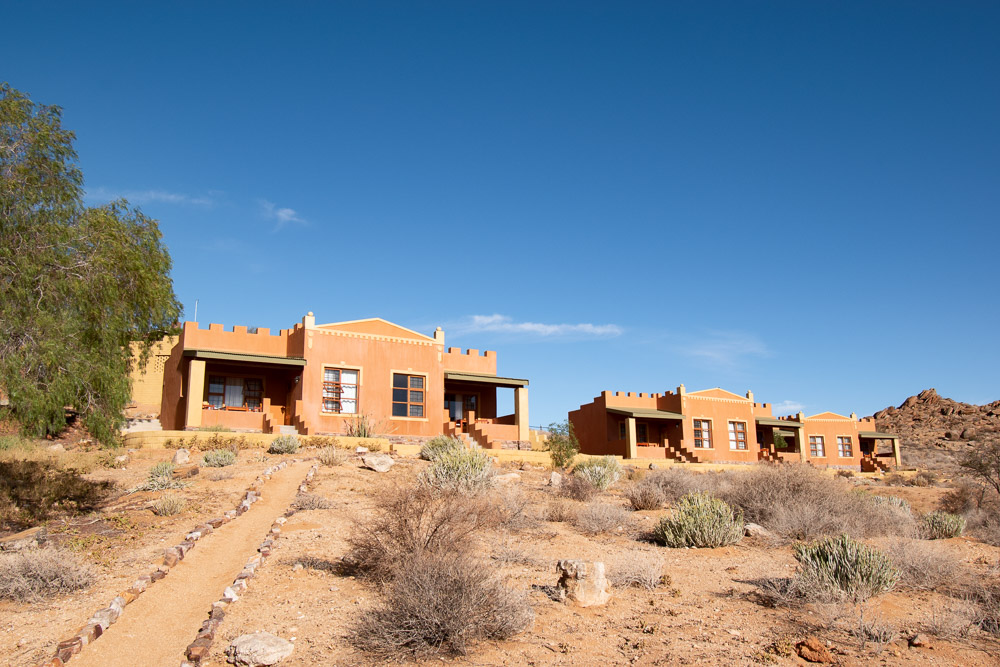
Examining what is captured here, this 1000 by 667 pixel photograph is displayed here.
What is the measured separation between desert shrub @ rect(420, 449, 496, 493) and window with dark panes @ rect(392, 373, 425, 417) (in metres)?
11.2

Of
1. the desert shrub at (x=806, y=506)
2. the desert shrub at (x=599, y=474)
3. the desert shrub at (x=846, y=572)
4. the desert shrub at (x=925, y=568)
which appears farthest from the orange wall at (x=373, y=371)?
the desert shrub at (x=846, y=572)

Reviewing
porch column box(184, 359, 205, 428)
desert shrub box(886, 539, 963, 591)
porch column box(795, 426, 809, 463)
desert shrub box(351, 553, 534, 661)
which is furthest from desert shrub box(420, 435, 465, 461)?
porch column box(795, 426, 809, 463)

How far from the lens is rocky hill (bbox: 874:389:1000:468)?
5059 cm

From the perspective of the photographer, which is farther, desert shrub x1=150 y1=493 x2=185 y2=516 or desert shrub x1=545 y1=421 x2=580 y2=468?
desert shrub x1=545 y1=421 x2=580 y2=468

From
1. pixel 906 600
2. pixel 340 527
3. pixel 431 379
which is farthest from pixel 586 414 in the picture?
pixel 906 600

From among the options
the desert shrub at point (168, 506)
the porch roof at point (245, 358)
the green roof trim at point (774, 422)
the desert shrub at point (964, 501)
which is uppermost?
the porch roof at point (245, 358)

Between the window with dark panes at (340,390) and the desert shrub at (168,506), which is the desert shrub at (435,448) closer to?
the window with dark panes at (340,390)

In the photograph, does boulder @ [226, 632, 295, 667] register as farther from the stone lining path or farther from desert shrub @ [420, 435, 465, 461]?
desert shrub @ [420, 435, 465, 461]

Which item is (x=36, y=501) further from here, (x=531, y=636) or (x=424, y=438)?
(x=424, y=438)

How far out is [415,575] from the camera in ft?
23.1

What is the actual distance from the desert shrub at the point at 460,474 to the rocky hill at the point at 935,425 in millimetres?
41305

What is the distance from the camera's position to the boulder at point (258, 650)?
639cm

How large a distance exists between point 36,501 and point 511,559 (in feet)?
33.4

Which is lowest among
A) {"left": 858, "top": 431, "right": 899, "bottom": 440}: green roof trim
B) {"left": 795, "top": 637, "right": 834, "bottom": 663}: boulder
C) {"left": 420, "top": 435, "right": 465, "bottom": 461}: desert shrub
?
{"left": 795, "top": 637, "right": 834, "bottom": 663}: boulder
